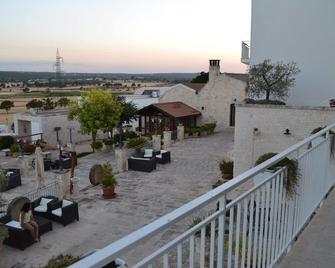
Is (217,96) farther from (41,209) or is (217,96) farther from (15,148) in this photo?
(41,209)

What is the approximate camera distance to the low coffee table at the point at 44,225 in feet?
36.1

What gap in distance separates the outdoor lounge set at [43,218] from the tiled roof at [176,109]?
19.7 metres

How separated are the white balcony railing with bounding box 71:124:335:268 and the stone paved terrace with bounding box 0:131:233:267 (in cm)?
748

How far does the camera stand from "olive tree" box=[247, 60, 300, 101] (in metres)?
16.7

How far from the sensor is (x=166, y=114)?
31.5m

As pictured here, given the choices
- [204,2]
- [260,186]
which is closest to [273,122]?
[204,2]

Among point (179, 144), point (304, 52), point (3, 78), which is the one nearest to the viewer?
point (304, 52)

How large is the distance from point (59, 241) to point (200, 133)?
21405 millimetres

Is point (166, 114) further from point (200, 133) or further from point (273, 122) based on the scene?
point (273, 122)

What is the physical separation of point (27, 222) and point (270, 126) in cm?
990

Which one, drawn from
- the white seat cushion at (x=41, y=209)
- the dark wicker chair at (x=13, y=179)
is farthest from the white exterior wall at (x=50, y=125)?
the white seat cushion at (x=41, y=209)

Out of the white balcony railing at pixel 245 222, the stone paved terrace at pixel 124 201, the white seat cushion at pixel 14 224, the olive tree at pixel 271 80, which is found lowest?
the stone paved terrace at pixel 124 201

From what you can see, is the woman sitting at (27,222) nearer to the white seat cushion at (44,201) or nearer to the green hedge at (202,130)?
the white seat cushion at (44,201)

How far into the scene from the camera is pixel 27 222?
405 inches
